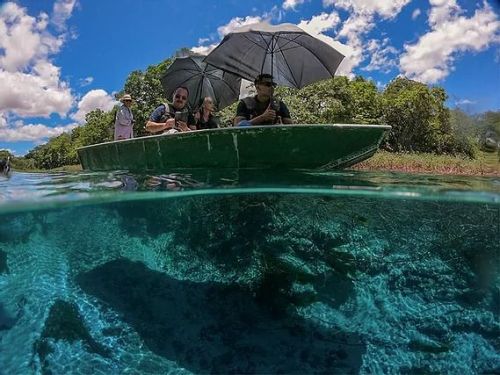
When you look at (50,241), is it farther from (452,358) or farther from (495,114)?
(495,114)

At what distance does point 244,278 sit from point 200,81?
512 centimetres

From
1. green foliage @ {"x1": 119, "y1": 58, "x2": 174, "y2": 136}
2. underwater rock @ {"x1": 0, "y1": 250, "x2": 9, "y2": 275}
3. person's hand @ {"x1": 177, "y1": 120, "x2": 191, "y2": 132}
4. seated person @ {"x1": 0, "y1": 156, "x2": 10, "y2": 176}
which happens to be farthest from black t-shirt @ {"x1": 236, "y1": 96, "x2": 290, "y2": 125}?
green foliage @ {"x1": 119, "y1": 58, "x2": 174, "y2": 136}

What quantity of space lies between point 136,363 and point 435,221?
343 inches

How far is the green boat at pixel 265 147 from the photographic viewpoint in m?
6.50

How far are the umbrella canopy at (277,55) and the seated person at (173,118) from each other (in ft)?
3.10

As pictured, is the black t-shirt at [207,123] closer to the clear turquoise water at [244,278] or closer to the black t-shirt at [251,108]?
the black t-shirt at [251,108]

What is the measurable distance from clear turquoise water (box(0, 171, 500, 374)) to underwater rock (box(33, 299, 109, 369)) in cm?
3

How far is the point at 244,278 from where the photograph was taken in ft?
27.9

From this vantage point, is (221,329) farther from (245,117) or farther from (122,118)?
(122,118)

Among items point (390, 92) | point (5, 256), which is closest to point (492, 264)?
point (5, 256)

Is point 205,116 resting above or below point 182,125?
above

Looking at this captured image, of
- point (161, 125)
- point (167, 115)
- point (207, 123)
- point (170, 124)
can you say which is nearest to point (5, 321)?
point (161, 125)

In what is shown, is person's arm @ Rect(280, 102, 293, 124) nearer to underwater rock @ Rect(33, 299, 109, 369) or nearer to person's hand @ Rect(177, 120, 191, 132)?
person's hand @ Rect(177, 120, 191, 132)

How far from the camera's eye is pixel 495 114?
66.4 feet
